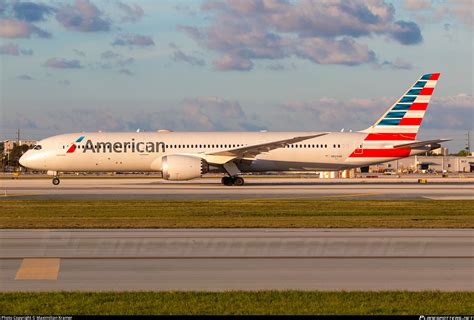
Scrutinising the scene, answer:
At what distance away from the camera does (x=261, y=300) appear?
32.8 feet

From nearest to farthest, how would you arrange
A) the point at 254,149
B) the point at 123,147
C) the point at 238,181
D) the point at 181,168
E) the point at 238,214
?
1. the point at 238,214
2. the point at 181,168
3. the point at 254,149
4. the point at 238,181
5. the point at 123,147

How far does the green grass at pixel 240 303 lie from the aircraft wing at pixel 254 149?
1418 inches

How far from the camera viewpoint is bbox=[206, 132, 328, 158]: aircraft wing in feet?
153

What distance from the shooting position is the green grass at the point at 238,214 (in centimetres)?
2084

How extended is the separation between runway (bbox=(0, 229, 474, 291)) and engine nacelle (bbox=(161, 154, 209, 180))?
26.0 metres

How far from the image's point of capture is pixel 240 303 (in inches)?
385

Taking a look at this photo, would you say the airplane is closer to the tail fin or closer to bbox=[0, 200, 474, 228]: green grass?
the tail fin

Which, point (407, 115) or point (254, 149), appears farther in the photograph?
point (407, 115)

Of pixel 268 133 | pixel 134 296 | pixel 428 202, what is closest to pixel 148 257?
pixel 134 296

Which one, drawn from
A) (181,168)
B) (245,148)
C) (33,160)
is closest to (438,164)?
(245,148)

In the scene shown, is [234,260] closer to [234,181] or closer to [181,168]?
[181,168]

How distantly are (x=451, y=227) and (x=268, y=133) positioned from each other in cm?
3058

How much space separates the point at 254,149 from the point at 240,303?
3724 cm

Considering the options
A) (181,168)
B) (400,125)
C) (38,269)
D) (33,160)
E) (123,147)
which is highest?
(400,125)
